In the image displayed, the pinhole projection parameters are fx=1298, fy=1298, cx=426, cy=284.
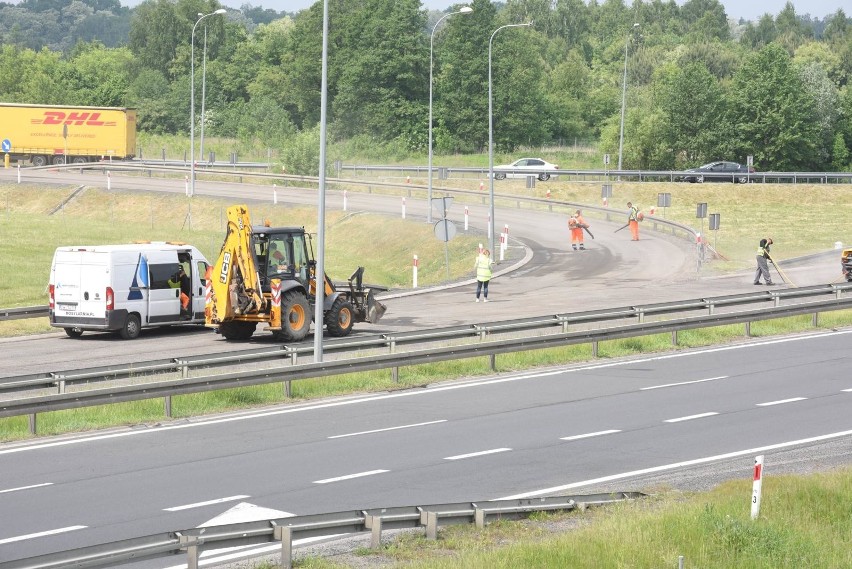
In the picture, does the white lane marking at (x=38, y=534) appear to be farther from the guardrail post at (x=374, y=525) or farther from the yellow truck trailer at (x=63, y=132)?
the yellow truck trailer at (x=63, y=132)

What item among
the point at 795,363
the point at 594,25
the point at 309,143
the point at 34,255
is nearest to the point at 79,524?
the point at 795,363

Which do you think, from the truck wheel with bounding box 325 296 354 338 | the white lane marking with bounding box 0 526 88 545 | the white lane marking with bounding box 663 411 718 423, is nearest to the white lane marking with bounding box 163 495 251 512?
the white lane marking with bounding box 0 526 88 545

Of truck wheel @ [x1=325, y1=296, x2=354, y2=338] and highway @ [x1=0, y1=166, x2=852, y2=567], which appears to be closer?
highway @ [x1=0, y1=166, x2=852, y2=567]

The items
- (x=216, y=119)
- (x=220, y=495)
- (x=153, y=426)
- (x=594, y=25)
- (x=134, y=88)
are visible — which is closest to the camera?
(x=220, y=495)

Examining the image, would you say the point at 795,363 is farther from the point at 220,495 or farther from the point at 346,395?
the point at 220,495

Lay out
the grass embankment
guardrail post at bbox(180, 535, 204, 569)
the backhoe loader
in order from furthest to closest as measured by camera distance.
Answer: the backhoe loader
the grass embankment
guardrail post at bbox(180, 535, 204, 569)

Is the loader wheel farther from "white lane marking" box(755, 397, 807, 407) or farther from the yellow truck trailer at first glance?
the yellow truck trailer

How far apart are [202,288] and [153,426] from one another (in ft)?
38.6

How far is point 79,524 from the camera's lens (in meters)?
12.7

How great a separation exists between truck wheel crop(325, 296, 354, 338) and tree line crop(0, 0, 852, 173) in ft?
171

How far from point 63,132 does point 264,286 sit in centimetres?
6392

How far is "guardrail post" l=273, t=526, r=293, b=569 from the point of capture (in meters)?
10.5

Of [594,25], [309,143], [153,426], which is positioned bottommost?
[153,426]

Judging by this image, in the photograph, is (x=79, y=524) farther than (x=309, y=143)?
No
